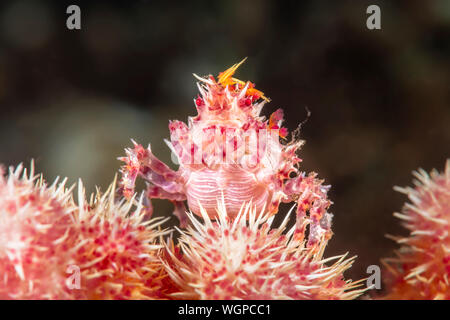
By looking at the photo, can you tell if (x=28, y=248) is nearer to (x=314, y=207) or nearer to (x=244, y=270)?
(x=244, y=270)

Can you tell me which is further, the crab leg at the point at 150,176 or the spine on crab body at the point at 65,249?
the crab leg at the point at 150,176

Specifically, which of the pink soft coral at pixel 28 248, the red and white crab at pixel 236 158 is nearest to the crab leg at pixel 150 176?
the red and white crab at pixel 236 158

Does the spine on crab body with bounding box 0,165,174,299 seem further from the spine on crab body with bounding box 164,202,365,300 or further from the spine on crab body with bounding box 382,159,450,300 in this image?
the spine on crab body with bounding box 382,159,450,300

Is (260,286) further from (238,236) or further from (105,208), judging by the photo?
(105,208)

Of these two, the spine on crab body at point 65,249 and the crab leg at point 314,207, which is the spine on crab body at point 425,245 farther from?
the spine on crab body at point 65,249
